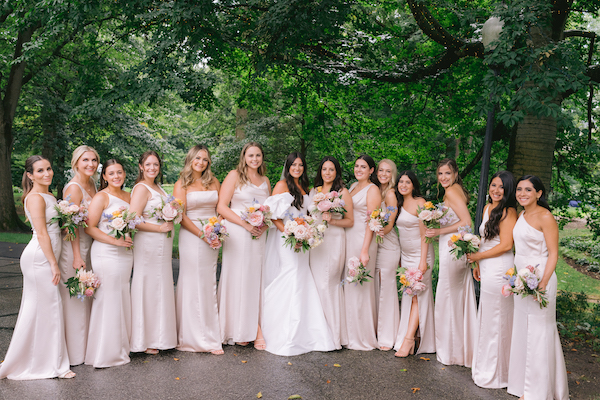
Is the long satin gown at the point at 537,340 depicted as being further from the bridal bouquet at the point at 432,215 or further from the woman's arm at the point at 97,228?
the woman's arm at the point at 97,228

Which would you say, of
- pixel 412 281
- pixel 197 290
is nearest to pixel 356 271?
pixel 412 281

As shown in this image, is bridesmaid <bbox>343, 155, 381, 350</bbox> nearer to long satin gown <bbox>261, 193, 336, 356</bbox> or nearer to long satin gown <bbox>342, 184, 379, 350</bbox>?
long satin gown <bbox>342, 184, 379, 350</bbox>

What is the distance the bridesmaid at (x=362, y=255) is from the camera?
20.1 feet

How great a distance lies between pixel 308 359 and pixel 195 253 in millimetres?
2024

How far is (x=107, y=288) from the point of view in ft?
17.4

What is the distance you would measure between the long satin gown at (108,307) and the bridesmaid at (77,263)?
13 cm

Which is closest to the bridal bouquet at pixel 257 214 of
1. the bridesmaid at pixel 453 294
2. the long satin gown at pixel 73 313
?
the long satin gown at pixel 73 313

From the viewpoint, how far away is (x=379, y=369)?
5.44m

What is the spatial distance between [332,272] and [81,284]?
317 cm

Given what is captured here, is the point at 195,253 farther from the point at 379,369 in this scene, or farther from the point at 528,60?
the point at 528,60

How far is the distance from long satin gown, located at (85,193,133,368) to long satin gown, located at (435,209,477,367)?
401 centimetres

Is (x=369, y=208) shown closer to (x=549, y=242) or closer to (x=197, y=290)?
(x=549, y=242)

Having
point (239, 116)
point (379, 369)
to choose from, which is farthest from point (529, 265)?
point (239, 116)

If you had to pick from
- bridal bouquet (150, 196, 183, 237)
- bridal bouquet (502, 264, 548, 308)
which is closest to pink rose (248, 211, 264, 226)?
bridal bouquet (150, 196, 183, 237)
